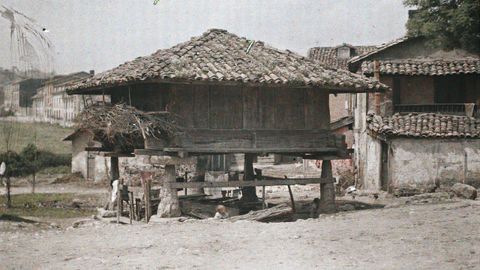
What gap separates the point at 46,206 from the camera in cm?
2027

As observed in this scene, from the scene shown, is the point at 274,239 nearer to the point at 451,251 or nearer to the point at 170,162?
the point at 451,251

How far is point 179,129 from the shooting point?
1303cm

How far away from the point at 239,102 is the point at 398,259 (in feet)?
20.4

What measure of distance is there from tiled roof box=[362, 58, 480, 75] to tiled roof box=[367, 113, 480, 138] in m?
1.46

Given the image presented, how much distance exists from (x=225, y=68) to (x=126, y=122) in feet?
8.04

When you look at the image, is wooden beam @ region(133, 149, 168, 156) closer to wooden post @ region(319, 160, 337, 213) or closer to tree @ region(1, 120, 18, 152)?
wooden post @ region(319, 160, 337, 213)

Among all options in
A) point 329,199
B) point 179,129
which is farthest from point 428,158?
point 179,129

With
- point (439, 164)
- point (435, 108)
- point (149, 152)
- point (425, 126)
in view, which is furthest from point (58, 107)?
point (149, 152)

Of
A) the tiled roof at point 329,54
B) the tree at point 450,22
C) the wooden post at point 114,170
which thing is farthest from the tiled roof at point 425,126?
the tiled roof at point 329,54

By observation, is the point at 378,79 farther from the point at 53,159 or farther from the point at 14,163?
the point at 53,159

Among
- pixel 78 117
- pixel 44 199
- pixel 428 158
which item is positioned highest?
pixel 78 117

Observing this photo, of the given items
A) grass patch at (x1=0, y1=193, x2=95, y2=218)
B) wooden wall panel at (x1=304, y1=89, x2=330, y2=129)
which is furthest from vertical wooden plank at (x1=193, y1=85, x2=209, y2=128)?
grass patch at (x1=0, y1=193, x2=95, y2=218)

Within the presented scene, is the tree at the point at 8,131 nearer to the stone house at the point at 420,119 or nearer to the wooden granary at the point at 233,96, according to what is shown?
the wooden granary at the point at 233,96

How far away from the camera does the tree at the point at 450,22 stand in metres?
16.6
